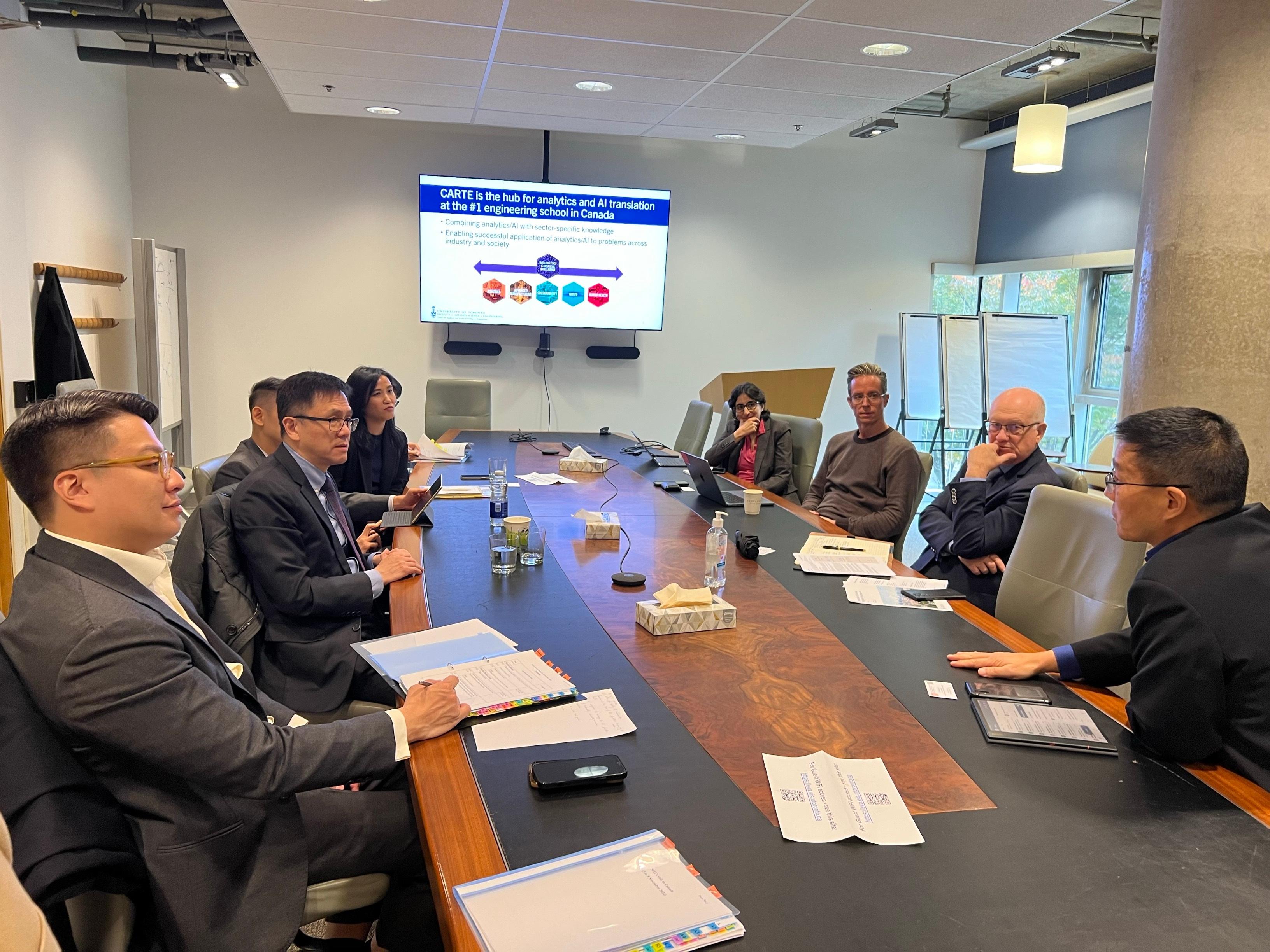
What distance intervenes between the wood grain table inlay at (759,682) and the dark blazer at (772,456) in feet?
6.26

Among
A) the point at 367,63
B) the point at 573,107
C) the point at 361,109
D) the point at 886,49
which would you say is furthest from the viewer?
the point at 361,109

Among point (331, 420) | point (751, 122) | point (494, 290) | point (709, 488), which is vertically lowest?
point (709, 488)

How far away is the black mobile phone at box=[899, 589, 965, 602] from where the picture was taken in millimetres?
2412

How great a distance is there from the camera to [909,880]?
1.21 metres

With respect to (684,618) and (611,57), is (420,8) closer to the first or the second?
(611,57)

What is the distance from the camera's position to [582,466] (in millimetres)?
4477

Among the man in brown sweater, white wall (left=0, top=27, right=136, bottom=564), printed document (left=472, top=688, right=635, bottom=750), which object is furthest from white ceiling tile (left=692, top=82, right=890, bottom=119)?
printed document (left=472, top=688, right=635, bottom=750)

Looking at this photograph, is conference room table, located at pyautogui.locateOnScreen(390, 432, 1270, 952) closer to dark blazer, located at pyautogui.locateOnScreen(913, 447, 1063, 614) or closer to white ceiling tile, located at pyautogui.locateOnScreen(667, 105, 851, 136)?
dark blazer, located at pyautogui.locateOnScreen(913, 447, 1063, 614)

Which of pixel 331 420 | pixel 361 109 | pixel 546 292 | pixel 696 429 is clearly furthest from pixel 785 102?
pixel 331 420

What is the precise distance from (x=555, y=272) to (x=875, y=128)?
2.67m

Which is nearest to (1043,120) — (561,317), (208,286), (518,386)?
(561,317)

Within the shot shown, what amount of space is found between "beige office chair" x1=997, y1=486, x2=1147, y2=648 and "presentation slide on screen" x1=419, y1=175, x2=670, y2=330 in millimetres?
4882

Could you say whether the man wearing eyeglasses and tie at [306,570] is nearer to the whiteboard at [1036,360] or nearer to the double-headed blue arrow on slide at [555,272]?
the double-headed blue arrow on slide at [555,272]

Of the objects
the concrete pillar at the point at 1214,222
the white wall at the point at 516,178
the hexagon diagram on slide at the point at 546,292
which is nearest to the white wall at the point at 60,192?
the white wall at the point at 516,178
